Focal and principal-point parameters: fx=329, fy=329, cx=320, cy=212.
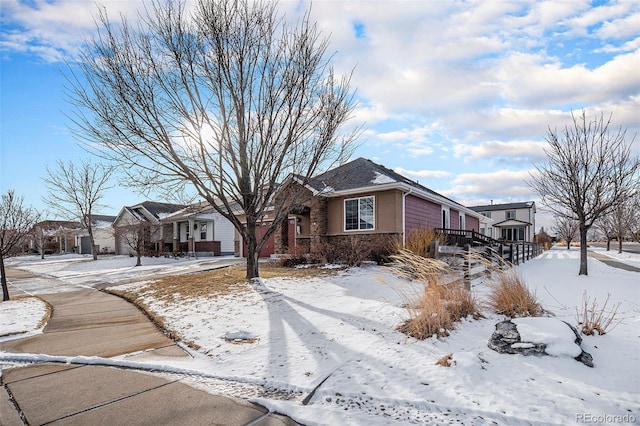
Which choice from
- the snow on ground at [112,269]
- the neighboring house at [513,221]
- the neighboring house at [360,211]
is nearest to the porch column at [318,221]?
the neighboring house at [360,211]

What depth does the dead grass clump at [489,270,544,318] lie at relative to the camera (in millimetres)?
5371

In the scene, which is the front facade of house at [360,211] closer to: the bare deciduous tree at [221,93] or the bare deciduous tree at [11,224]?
the bare deciduous tree at [221,93]

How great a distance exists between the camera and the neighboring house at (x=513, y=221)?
46.6m

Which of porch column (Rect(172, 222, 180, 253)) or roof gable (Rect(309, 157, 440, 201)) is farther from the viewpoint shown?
porch column (Rect(172, 222, 180, 253))

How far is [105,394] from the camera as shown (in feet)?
11.3

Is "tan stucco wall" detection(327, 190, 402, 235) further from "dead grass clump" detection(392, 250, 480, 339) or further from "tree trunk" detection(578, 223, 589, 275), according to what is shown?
"dead grass clump" detection(392, 250, 480, 339)

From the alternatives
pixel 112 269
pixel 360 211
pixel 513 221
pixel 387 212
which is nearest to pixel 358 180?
pixel 360 211

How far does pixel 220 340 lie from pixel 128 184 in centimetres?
665

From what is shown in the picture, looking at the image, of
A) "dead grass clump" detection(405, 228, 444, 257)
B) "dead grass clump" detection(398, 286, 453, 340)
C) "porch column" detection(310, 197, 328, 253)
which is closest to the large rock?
"dead grass clump" detection(398, 286, 453, 340)

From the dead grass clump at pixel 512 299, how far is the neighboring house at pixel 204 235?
22.9 meters

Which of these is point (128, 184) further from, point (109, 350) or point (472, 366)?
point (472, 366)

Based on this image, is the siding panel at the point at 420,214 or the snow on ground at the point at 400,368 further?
the siding panel at the point at 420,214

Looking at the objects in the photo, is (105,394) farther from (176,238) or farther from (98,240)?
(98,240)

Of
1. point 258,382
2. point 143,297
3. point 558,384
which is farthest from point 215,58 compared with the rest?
point 558,384
